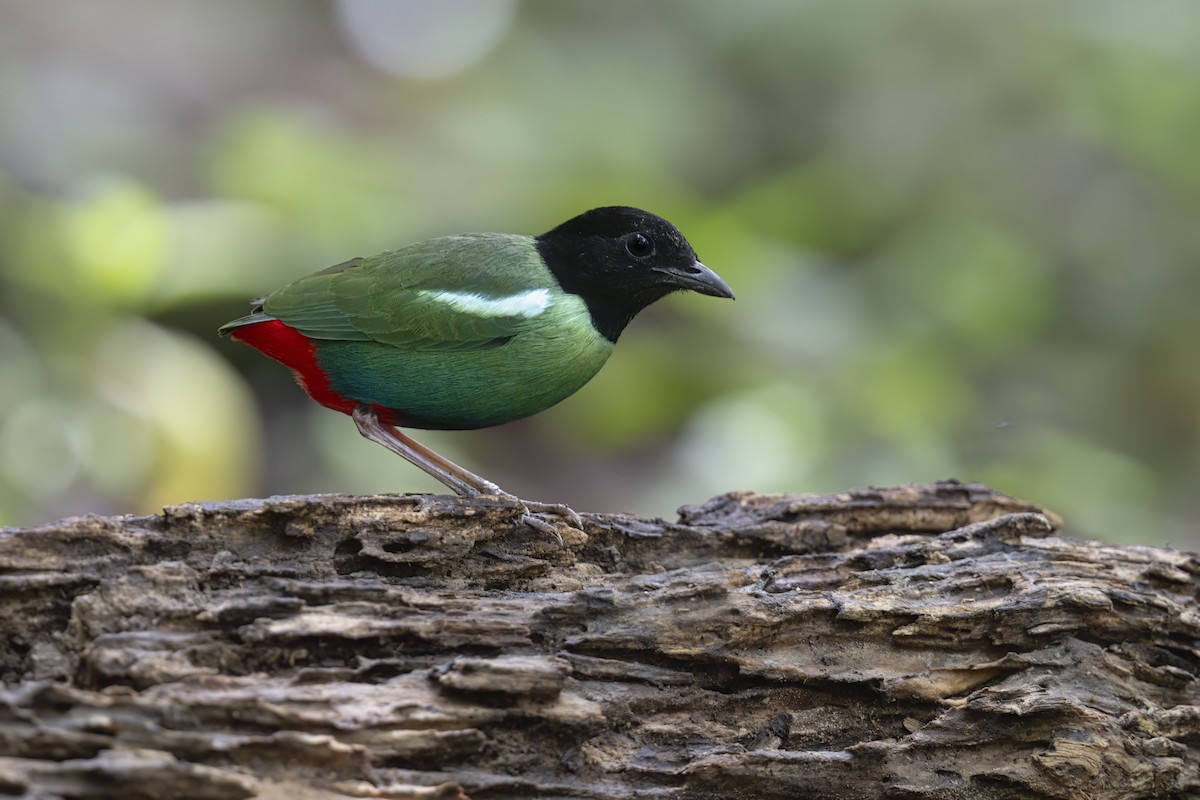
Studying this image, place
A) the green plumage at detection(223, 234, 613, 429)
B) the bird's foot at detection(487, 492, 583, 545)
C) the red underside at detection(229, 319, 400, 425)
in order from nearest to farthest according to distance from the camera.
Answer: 1. the bird's foot at detection(487, 492, 583, 545)
2. the green plumage at detection(223, 234, 613, 429)
3. the red underside at detection(229, 319, 400, 425)

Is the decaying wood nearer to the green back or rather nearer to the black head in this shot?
the green back

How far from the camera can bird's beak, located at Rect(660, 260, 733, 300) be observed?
16.3 ft

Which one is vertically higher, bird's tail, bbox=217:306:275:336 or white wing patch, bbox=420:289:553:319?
white wing patch, bbox=420:289:553:319

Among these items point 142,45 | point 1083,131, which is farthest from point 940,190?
point 142,45

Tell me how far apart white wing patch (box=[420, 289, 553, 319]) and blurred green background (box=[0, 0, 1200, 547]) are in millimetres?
3108

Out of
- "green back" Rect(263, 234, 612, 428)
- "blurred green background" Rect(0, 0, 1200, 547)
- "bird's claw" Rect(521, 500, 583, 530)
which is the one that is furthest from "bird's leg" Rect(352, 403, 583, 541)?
"blurred green background" Rect(0, 0, 1200, 547)

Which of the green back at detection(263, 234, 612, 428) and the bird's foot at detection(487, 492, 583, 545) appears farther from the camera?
the green back at detection(263, 234, 612, 428)

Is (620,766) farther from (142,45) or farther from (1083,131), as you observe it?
(142,45)

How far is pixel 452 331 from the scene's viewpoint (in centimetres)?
446

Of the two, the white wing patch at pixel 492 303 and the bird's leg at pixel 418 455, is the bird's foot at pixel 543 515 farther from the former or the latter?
the white wing patch at pixel 492 303

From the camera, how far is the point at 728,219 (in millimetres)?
8977

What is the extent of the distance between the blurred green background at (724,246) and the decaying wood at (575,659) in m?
3.30

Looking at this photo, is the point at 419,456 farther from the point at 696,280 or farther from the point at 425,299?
the point at 696,280

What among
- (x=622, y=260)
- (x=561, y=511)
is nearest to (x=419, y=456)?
(x=561, y=511)
